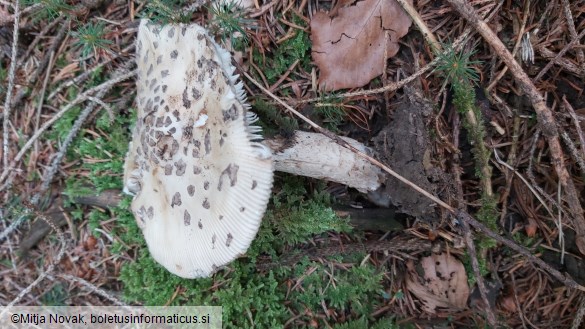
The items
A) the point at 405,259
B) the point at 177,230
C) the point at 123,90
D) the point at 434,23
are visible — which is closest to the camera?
the point at 177,230

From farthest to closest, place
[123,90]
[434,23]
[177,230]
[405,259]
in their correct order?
[123,90] < [405,259] < [434,23] < [177,230]

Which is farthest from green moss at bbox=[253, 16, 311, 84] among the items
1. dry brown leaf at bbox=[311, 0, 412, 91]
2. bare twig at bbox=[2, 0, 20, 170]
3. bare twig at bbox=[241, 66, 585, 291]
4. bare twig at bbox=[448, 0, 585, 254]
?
bare twig at bbox=[2, 0, 20, 170]

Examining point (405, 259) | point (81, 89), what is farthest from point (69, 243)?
point (405, 259)

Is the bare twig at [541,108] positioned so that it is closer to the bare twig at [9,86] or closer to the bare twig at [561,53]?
the bare twig at [561,53]

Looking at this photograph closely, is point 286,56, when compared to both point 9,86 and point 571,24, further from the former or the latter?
point 9,86

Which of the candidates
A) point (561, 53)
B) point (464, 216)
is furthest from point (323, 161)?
point (561, 53)

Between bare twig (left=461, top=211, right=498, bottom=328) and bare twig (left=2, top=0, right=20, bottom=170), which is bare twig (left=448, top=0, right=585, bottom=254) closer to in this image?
bare twig (left=461, top=211, right=498, bottom=328)

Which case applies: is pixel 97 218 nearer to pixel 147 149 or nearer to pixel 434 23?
pixel 147 149
